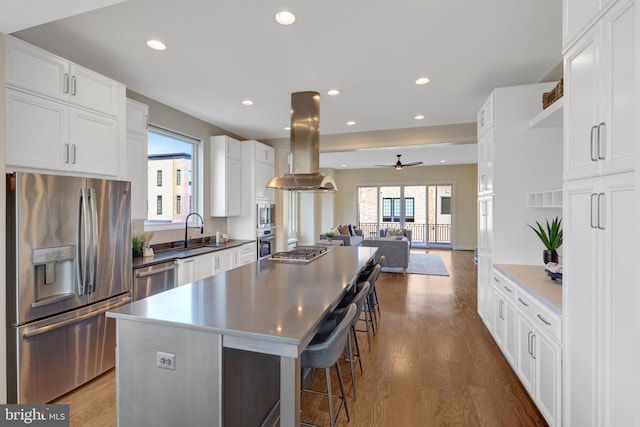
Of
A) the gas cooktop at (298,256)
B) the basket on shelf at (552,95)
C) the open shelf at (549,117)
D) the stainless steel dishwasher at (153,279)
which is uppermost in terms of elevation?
the basket on shelf at (552,95)

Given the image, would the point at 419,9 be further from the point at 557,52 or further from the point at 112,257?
Result: the point at 112,257

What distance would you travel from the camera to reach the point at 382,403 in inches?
87.6

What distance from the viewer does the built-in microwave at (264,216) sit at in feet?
17.6

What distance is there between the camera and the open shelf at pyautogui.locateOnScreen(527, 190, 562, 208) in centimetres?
246

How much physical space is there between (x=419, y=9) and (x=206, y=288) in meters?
2.45

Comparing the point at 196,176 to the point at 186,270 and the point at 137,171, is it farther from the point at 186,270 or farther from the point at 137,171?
the point at 186,270

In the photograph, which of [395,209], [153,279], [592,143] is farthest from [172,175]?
[395,209]

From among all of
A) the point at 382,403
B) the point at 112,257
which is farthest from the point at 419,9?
the point at 112,257

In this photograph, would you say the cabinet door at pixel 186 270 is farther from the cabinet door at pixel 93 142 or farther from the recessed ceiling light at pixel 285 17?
the recessed ceiling light at pixel 285 17

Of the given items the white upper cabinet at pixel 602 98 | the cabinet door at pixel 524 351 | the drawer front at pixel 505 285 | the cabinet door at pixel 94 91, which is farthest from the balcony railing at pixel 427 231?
the white upper cabinet at pixel 602 98

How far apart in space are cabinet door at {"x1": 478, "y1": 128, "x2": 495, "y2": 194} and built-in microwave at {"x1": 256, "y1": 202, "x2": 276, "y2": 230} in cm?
346

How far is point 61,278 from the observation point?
7.40 ft

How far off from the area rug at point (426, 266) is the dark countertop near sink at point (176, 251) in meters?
3.72

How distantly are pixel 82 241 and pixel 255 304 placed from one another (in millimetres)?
1583
